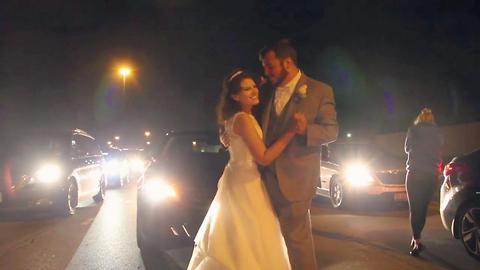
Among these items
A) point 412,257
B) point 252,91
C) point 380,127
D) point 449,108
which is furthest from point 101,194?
point 380,127

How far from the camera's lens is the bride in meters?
3.35

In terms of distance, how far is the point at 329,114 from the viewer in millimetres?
3227

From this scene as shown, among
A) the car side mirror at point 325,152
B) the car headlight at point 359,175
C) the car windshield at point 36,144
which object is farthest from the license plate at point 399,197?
the car windshield at point 36,144

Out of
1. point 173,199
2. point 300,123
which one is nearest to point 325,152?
point 173,199

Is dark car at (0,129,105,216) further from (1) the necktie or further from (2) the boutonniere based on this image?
(2) the boutonniere

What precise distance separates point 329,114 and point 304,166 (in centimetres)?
34

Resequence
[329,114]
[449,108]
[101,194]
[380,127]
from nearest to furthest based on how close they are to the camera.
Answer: [329,114] → [101,194] → [449,108] → [380,127]

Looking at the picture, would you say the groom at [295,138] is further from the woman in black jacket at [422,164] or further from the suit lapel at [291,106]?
the woman in black jacket at [422,164]

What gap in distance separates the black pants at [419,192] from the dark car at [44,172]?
6.59m

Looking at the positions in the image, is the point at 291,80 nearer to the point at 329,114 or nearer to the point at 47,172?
the point at 329,114

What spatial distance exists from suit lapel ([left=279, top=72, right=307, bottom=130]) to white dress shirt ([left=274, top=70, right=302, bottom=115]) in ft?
0.09

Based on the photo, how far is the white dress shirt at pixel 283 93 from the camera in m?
3.30

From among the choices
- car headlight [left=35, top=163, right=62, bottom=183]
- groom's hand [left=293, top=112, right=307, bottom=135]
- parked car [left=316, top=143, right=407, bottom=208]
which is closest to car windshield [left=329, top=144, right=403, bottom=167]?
parked car [left=316, top=143, right=407, bottom=208]

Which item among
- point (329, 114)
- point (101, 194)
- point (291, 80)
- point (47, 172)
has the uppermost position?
point (291, 80)
